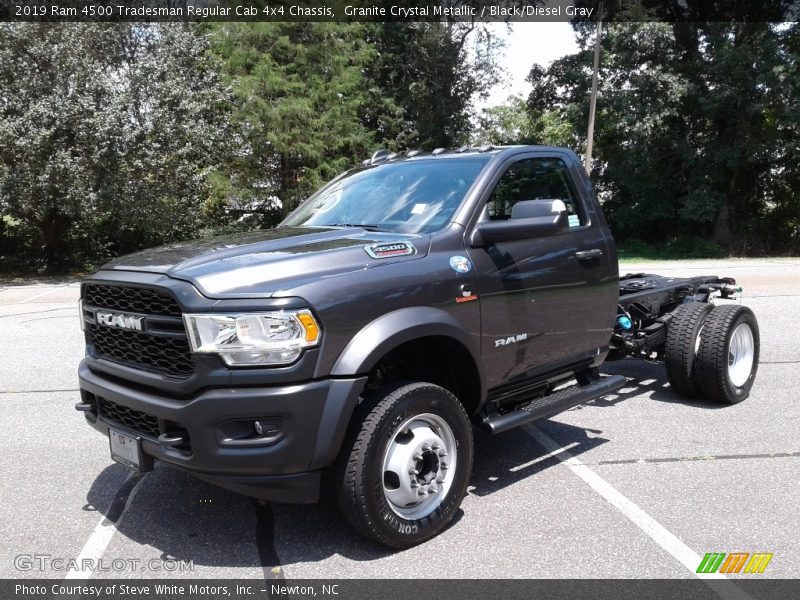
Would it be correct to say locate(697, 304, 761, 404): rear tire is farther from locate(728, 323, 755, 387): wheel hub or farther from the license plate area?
the license plate area

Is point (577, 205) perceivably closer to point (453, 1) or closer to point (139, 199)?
point (139, 199)

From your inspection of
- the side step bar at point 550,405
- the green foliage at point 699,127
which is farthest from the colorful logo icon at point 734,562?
the green foliage at point 699,127

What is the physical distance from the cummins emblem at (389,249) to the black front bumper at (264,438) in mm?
692

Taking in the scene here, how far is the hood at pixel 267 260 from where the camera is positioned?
3180 mm

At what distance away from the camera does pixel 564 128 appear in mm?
35906

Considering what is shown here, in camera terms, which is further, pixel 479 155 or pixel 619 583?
pixel 479 155

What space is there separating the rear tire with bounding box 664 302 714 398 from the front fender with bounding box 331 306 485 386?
2885mm

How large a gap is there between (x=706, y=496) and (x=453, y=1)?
3574 cm

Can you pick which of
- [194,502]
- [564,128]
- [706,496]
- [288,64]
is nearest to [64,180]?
[288,64]

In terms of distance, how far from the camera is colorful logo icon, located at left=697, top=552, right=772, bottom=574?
3.32 metres

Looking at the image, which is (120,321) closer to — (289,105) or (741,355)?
(741,355)

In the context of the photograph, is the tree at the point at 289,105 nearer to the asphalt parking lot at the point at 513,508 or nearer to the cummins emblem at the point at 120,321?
the asphalt parking lot at the point at 513,508

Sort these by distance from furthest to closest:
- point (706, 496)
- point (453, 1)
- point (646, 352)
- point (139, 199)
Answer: point (453, 1)
point (139, 199)
point (646, 352)
point (706, 496)

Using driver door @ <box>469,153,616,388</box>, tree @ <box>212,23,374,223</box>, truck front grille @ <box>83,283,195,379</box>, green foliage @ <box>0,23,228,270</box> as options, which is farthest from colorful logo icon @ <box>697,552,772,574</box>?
tree @ <box>212,23,374,223</box>
